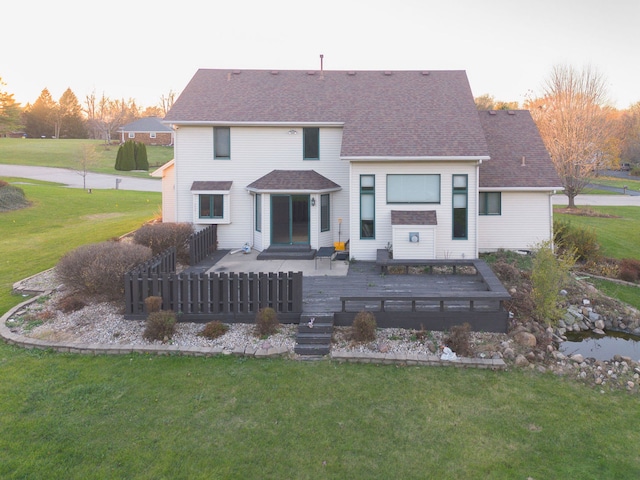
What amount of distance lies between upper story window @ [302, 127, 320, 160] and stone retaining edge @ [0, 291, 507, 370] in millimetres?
10632

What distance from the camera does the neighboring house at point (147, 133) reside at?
70.9 meters

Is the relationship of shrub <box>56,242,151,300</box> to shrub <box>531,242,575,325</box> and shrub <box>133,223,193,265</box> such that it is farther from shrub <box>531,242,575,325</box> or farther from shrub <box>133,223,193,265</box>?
shrub <box>531,242,575,325</box>

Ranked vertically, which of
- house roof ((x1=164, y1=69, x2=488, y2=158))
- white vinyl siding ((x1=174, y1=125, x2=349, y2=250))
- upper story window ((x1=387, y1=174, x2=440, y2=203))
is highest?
house roof ((x1=164, y1=69, x2=488, y2=158))

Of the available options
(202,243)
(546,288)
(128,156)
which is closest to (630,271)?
(546,288)

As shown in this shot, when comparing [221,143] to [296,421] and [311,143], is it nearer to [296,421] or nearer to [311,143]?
[311,143]

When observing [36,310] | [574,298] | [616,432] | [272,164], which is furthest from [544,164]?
[36,310]

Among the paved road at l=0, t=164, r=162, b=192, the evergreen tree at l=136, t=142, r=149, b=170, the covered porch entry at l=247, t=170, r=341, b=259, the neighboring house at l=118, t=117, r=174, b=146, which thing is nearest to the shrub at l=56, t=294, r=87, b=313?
the covered porch entry at l=247, t=170, r=341, b=259

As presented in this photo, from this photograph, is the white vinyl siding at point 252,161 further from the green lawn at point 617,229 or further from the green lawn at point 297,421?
the green lawn at point 617,229

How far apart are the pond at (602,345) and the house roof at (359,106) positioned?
6.29 m

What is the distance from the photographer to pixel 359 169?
15.5 m

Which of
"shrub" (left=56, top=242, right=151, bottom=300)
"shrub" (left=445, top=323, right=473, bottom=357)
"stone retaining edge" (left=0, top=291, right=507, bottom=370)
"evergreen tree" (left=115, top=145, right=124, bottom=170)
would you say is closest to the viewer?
"stone retaining edge" (left=0, top=291, right=507, bottom=370)

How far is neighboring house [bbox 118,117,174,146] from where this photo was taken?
7088 cm

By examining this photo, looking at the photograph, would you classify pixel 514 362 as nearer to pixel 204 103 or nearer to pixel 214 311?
pixel 214 311

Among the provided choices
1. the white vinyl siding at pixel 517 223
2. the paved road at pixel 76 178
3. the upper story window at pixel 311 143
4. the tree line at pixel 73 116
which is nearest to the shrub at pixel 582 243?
the white vinyl siding at pixel 517 223
